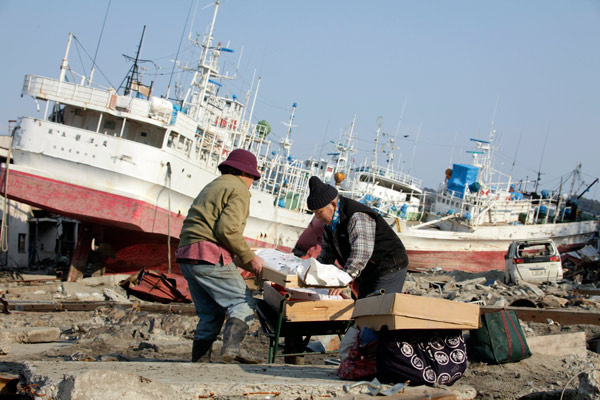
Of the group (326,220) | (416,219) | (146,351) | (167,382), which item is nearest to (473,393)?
(326,220)

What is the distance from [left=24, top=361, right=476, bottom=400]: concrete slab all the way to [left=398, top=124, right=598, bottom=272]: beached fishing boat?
81.0ft

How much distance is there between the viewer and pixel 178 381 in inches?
126

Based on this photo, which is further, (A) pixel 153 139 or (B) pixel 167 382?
(A) pixel 153 139

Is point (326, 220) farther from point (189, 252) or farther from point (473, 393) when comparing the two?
point (473, 393)

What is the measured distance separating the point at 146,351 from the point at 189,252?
6.08 ft

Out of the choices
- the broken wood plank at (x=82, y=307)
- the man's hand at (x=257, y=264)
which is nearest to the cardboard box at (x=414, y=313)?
the man's hand at (x=257, y=264)

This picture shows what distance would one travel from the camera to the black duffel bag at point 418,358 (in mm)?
3424

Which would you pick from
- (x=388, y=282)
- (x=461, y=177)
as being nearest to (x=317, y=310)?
(x=388, y=282)

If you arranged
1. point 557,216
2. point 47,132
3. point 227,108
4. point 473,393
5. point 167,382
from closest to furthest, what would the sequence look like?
point 167,382 < point 473,393 < point 47,132 < point 227,108 < point 557,216

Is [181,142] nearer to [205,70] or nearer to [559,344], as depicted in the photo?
[205,70]

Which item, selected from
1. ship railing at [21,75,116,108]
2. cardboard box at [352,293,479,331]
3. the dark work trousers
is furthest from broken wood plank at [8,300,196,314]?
ship railing at [21,75,116,108]

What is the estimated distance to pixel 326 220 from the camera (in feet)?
14.0

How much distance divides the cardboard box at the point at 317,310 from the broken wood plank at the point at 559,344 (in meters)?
2.14

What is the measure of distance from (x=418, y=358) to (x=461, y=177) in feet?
105
